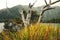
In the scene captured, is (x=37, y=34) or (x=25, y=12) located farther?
(x=25, y=12)

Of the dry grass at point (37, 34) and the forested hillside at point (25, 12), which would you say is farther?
the forested hillside at point (25, 12)

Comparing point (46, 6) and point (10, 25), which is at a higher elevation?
point (46, 6)

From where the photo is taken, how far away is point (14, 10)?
4516 mm

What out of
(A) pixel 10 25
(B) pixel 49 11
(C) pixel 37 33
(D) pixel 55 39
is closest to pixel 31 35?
(C) pixel 37 33

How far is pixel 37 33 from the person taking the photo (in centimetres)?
256

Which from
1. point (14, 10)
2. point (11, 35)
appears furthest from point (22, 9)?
point (11, 35)

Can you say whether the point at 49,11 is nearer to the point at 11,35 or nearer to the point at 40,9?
the point at 40,9

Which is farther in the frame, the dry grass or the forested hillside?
the forested hillside

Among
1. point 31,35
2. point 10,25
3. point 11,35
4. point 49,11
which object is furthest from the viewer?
point 49,11

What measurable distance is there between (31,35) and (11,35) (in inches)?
15.2

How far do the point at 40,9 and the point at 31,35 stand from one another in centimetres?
184

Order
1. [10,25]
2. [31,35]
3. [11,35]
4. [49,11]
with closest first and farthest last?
[31,35]
[11,35]
[10,25]
[49,11]

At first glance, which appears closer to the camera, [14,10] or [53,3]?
[53,3]

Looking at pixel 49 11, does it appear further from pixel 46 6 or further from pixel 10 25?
pixel 10 25
